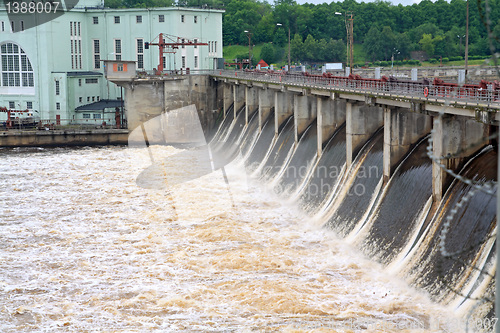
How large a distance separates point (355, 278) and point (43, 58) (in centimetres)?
5547

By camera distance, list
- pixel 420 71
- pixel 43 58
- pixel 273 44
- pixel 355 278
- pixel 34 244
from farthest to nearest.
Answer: pixel 273 44 < pixel 43 58 < pixel 420 71 < pixel 34 244 < pixel 355 278

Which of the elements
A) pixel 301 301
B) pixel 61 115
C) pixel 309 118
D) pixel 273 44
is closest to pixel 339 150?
pixel 309 118

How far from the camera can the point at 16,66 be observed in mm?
73000

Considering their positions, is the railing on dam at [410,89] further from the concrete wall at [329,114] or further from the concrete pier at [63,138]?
the concrete pier at [63,138]

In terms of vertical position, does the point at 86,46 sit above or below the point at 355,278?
above

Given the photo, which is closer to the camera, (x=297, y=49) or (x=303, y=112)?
(x=303, y=112)

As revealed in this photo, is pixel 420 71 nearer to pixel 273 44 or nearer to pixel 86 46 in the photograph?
pixel 86 46

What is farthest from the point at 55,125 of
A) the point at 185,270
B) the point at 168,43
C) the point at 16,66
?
the point at 185,270

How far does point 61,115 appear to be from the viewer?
239 ft

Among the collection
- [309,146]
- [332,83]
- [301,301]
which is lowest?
[301,301]

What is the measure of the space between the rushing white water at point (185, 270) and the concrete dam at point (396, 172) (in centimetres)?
103

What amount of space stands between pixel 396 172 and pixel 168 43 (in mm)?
46554

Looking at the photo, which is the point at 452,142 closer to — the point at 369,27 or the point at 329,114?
the point at 329,114

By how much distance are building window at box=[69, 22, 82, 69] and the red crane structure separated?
26.8ft
